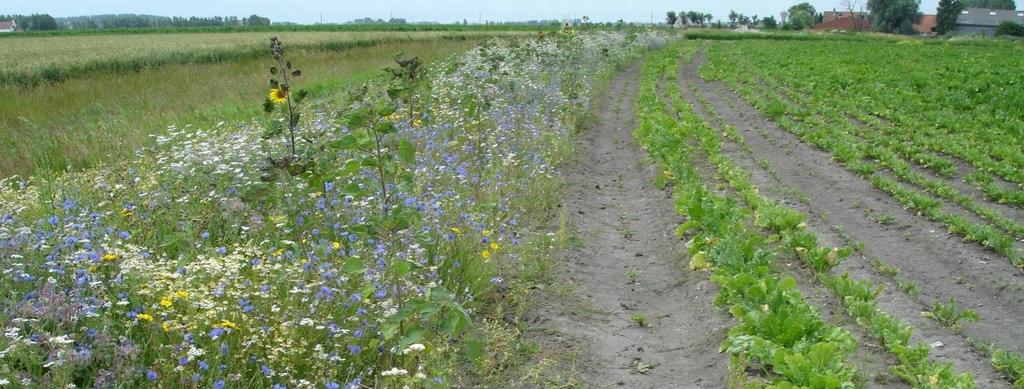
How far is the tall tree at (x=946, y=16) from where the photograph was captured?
284 ft

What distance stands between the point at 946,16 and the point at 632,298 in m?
95.3

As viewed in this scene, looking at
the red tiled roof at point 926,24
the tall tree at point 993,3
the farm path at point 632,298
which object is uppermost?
the tall tree at point 993,3

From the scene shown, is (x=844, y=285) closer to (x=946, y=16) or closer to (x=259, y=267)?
(x=259, y=267)

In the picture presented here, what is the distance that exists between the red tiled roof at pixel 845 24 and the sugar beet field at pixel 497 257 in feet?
336

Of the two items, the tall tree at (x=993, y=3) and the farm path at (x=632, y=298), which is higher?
the tall tree at (x=993, y=3)

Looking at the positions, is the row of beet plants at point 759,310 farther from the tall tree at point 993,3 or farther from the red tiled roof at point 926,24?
the tall tree at point 993,3

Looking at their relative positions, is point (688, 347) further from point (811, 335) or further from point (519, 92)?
point (519, 92)

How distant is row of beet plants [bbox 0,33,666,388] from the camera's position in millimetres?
3580

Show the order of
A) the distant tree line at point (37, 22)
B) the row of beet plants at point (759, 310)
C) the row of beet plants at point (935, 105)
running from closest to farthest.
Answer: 1. the row of beet plants at point (759, 310)
2. the row of beet plants at point (935, 105)
3. the distant tree line at point (37, 22)

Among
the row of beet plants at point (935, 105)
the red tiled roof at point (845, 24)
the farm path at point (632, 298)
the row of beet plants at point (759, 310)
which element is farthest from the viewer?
the red tiled roof at point (845, 24)

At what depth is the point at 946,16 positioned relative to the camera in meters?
86.6

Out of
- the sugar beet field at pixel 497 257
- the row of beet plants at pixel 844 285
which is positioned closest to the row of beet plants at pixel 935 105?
the sugar beet field at pixel 497 257

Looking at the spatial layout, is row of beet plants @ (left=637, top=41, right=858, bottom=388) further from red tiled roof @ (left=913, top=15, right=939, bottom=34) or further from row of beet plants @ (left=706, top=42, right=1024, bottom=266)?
red tiled roof @ (left=913, top=15, right=939, bottom=34)

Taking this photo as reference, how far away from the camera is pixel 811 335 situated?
464 cm
